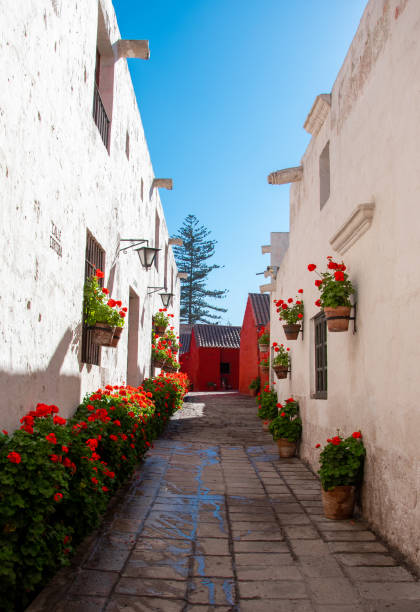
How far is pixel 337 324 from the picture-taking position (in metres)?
5.17

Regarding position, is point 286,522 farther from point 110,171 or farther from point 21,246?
point 110,171

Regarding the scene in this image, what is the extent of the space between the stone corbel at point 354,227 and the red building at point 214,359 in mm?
23222

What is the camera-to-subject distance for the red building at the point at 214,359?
93.8 feet

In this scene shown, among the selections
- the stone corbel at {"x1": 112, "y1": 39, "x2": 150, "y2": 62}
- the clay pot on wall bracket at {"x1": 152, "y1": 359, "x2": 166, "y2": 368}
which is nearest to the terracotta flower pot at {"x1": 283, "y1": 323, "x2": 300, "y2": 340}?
the stone corbel at {"x1": 112, "y1": 39, "x2": 150, "y2": 62}

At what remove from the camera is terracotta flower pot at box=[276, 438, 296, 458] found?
8148 mm

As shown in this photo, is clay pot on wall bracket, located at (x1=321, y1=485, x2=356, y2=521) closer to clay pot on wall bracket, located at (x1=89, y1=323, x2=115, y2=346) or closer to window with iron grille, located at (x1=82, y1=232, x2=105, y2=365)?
clay pot on wall bracket, located at (x1=89, y1=323, x2=115, y2=346)

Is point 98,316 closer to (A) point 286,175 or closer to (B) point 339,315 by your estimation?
(B) point 339,315

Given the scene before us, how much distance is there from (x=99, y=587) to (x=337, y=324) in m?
3.10

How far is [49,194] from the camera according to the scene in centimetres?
→ 432

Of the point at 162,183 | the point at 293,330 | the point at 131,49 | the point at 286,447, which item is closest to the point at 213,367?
the point at 162,183

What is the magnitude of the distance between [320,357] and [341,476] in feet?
8.31

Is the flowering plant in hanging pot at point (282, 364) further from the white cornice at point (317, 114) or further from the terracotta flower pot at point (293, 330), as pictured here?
the white cornice at point (317, 114)

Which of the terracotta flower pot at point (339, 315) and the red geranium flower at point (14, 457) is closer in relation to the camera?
the red geranium flower at point (14, 457)

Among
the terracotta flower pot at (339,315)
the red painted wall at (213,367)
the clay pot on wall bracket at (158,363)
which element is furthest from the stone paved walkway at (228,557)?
the red painted wall at (213,367)
